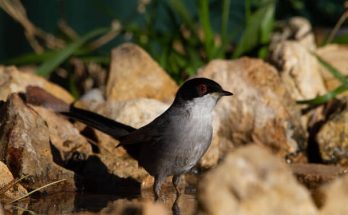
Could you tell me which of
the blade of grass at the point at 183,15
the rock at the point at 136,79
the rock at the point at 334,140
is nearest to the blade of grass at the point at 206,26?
the blade of grass at the point at 183,15

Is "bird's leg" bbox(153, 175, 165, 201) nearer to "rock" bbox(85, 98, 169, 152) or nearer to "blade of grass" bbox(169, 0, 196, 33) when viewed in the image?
"rock" bbox(85, 98, 169, 152)

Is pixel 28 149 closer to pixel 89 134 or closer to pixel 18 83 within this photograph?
pixel 89 134

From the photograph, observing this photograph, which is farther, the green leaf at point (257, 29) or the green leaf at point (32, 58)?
the green leaf at point (32, 58)

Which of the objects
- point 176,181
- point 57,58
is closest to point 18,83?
point 57,58

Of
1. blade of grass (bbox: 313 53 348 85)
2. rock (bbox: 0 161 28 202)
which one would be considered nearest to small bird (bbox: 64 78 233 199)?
rock (bbox: 0 161 28 202)

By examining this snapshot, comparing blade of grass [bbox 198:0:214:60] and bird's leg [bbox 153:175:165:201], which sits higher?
blade of grass [bbox 198:0:214:60]

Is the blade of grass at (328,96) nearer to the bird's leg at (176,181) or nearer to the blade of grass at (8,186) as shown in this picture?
the bird's leg at (176,181)

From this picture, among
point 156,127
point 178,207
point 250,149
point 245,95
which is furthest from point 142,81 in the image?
point 250,149
